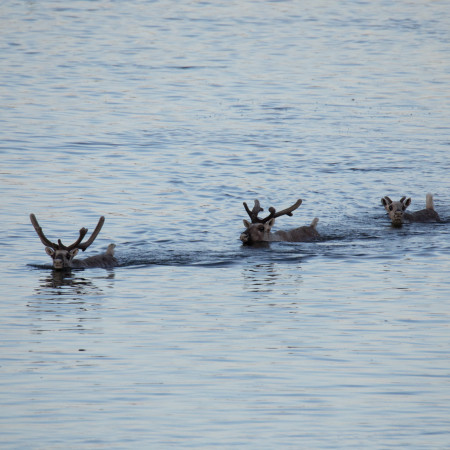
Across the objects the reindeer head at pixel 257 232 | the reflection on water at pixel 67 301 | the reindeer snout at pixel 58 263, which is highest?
the reindeer head at pixel 257 232

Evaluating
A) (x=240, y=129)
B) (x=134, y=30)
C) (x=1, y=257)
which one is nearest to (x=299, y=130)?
(x=240, y=129)

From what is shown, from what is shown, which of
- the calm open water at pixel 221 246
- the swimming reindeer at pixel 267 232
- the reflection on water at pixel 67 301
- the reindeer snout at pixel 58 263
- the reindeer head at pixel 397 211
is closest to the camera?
the calm open water at pixel 221 246

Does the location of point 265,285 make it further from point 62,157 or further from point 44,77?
point 44,77

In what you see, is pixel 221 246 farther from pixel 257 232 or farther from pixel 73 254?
pixel 73 254

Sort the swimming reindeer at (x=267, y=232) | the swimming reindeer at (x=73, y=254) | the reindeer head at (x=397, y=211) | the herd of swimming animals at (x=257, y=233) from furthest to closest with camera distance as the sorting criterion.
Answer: the reindeer head at (x=397, y=211), the swimming reindeer at (x=267, y=232), the herd of swimming animals at (x=257, y=233), the swimming reindeer at (x=73, y=254)

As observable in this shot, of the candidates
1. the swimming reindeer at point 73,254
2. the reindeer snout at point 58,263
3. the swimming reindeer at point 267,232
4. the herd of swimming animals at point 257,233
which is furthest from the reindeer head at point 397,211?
the reindeer snout at point 58,263

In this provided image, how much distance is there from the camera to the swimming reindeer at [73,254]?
1816cm

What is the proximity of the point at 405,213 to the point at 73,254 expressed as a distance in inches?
300

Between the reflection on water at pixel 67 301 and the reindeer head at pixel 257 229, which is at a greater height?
the reindeer head at pixel 257 229

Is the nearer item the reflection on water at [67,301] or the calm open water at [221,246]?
the calm open water at [221,246]

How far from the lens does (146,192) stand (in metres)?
25.8

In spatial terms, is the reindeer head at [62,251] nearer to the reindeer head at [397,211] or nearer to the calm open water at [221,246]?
the calm open water at [221,246]

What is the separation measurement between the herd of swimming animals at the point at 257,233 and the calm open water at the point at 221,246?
28 cm

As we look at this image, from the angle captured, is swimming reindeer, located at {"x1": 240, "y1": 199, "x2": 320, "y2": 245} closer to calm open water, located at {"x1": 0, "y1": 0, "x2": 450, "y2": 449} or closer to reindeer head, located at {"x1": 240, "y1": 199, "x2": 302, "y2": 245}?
reindeer head, located at {"x1": 240, "y1": 199, "x2": 302, "y2": 245}
